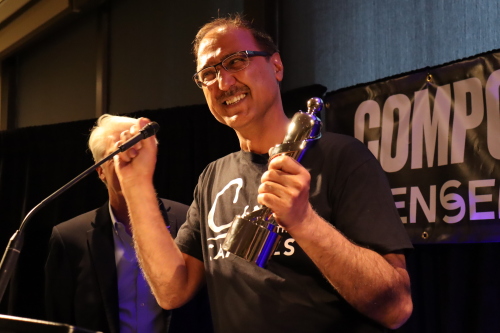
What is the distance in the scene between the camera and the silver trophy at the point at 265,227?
1.06m

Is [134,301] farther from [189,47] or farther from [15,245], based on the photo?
[189,47]

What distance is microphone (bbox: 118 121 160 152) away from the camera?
137 cm

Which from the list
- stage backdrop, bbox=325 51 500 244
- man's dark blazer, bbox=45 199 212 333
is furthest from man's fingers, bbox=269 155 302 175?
man's dark blazer, bbox=45 199 212 333

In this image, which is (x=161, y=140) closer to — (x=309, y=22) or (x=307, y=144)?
(x=309, y=22)

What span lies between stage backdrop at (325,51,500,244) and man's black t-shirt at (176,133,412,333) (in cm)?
88

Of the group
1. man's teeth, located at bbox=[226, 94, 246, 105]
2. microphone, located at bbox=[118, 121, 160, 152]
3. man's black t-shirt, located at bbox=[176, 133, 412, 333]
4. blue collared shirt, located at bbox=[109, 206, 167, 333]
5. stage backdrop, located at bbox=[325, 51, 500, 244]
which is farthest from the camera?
blue collared shirt, located at bbox=[109, 206, 167, 333]

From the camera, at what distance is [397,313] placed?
1190 mm

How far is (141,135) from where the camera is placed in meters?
1.39

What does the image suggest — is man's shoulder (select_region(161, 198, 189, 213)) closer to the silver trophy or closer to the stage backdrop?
the stage backdrop

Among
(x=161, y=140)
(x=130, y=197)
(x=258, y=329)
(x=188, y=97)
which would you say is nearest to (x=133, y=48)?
(x=188, y=97)

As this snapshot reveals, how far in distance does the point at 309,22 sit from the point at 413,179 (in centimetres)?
125

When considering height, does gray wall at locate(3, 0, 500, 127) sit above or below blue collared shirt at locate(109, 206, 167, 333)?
above

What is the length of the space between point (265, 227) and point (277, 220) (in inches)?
1.4

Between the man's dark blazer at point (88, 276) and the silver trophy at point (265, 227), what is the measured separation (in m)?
1.35
